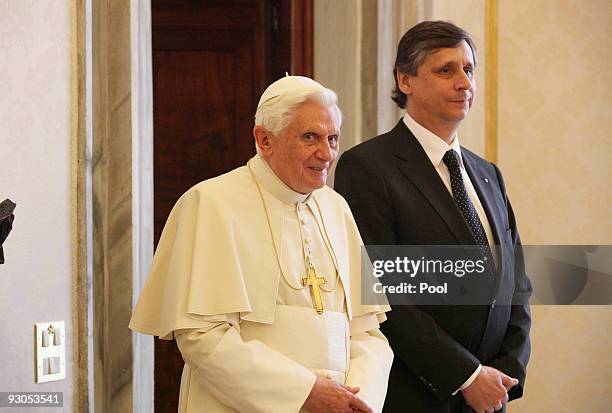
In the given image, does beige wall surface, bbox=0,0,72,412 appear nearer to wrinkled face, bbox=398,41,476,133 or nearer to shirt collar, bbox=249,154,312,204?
shirt collar, bbox=249,154,312,204

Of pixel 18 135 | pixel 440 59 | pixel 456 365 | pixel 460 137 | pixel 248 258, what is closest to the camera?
pixel 248 258

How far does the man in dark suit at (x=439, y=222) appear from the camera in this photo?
3.30 metres

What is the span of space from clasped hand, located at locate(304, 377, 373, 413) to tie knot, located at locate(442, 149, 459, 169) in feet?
3.46

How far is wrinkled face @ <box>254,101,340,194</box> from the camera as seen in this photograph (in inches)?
111

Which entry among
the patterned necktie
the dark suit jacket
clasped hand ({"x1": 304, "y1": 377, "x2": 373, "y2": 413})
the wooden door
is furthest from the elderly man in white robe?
the wooden door

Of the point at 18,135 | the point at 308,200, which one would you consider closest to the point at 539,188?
the point at 308,200

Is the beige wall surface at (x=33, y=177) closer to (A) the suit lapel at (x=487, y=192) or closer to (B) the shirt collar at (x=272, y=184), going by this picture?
(B) the shirt collar at (x=272, y=184)

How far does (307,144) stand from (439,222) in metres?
0.75

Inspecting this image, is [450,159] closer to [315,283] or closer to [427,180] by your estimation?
[427,180]

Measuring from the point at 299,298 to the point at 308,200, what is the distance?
0.30 m

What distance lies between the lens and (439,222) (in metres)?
3.40

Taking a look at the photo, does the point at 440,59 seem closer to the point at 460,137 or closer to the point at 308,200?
the point at 308,200

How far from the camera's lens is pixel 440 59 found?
3.50 metres

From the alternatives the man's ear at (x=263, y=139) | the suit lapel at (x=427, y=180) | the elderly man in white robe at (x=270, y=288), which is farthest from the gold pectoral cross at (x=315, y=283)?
the suit lapel at (x=427, y=180)
